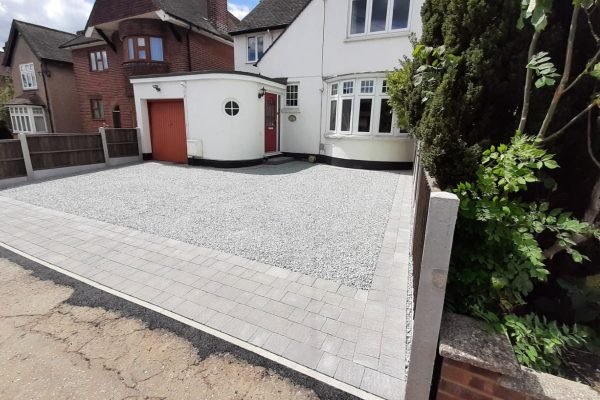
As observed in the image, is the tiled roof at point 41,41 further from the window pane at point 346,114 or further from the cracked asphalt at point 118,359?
the cracked asphalt at point 118,359

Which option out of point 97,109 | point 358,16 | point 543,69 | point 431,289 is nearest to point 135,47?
point 97,109

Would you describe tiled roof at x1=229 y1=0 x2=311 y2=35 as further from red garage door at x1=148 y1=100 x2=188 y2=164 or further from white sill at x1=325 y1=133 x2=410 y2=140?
white sill at x1=325 y1=133 x2=410 y2=140

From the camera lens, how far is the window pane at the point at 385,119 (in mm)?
9930

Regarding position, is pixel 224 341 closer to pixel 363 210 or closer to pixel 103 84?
pixel 363 210

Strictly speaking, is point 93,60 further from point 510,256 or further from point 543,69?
point 510,256

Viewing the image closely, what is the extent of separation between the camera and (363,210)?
5.95 meters

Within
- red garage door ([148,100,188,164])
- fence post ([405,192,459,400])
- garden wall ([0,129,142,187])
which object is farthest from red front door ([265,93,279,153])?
fence post ([405,192,459,400])

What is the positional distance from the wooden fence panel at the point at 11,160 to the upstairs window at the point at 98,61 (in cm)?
1061

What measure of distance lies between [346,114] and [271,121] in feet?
11.3

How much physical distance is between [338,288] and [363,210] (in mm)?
→ 2913

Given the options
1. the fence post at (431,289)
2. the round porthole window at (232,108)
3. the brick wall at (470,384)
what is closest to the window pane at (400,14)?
the round porthole window at (232,108)

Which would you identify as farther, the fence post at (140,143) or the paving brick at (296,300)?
the fence post at (140,143)

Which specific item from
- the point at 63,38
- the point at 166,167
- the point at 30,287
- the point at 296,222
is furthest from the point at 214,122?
the point at 63,38

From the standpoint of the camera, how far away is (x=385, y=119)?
33.2ft
